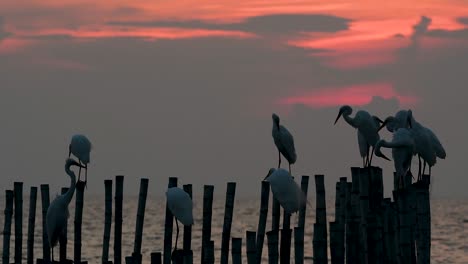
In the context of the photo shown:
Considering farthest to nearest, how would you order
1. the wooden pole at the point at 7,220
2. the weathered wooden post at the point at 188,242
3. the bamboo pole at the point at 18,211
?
the wooden pole at the point at 7,220, the bamboo pole at the point at 18,211, the weathered wooden post at the point at 188,242

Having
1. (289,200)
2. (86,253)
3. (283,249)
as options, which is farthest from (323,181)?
(86,253)

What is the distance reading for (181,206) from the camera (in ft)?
58.2

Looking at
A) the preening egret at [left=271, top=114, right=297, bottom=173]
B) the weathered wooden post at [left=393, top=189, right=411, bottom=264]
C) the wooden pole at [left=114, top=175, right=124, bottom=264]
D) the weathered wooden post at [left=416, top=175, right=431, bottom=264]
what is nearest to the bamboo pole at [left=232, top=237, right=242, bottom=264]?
the weathered wooden post at [left=393, top=189, right=411, bottom=264]

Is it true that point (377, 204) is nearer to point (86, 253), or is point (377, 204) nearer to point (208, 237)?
point (208, 237)

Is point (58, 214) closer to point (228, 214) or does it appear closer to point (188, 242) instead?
point (188, 242)

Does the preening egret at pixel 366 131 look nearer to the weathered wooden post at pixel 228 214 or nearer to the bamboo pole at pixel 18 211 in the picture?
the weathered wooden post at pixel 228 214

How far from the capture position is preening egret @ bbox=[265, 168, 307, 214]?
Answer: 663 inches

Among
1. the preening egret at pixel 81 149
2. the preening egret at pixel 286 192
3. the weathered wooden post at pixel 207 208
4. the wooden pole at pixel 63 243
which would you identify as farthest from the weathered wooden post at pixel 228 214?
the preening egret at pixel 81 149

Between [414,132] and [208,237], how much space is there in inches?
149

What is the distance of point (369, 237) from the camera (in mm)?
15266

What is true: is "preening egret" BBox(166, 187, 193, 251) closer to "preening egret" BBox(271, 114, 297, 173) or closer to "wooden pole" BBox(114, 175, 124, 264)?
"wooden pole" BBox(114, 175, 124, 264)

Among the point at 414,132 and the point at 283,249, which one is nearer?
the point at 283,249

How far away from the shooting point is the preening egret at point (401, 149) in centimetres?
1662

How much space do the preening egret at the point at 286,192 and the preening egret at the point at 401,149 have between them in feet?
4.51
